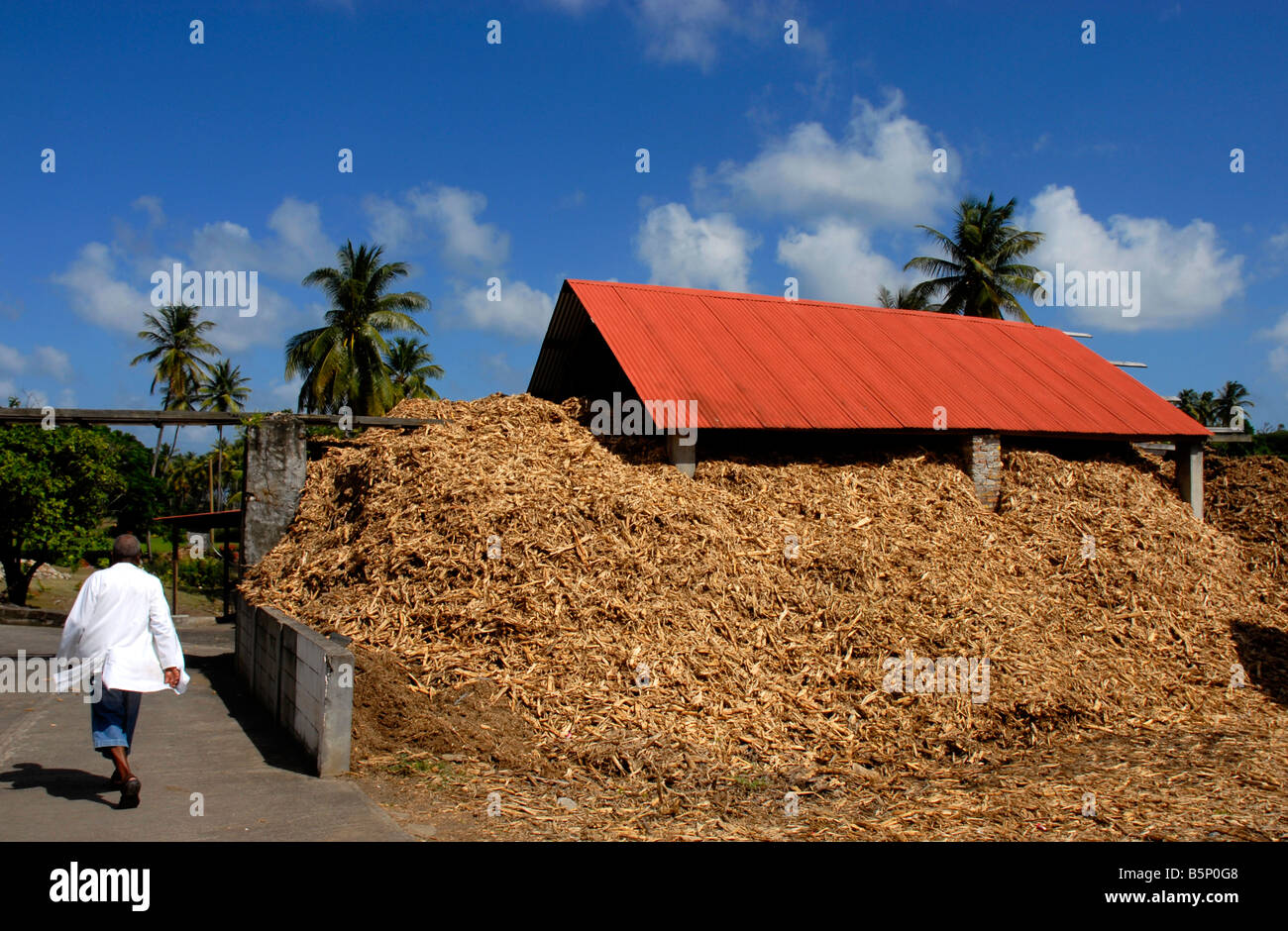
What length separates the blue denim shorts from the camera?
593cm

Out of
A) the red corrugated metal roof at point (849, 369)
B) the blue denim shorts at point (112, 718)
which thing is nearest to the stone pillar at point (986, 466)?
the red corrugated metal roof at point (849, 369)

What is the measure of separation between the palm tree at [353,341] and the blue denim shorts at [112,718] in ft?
87.1

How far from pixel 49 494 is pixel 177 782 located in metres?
18.3

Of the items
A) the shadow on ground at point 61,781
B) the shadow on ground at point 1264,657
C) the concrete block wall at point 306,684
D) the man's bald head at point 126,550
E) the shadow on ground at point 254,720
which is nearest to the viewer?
the man's bald head at point 126,550

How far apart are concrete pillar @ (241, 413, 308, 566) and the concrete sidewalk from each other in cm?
275

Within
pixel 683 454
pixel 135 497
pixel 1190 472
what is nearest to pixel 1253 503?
pixel 1190 472

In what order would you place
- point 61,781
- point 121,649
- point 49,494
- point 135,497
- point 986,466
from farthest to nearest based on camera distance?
point 135,497, point 49,494, point 986,466, point 61,781, point 121,649

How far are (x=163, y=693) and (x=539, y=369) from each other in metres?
9.28

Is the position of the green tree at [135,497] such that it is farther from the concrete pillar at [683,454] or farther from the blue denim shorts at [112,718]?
the blue denim shorts at [112,718]

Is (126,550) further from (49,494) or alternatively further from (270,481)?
(49,494)

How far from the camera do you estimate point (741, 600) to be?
9.60 metres

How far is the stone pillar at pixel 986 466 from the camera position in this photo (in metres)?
14.1

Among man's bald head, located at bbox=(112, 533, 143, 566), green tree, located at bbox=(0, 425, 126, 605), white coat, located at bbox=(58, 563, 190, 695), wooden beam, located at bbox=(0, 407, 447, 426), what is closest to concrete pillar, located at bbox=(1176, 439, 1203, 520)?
wooden beam, located at bbox=(0, 407, 447, 426)

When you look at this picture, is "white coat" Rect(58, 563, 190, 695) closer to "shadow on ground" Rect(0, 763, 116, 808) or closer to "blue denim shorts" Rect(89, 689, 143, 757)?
"blue denim shorts" Rect(89, 689, 143, 757)
